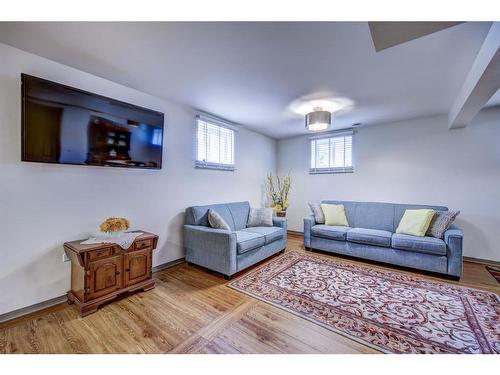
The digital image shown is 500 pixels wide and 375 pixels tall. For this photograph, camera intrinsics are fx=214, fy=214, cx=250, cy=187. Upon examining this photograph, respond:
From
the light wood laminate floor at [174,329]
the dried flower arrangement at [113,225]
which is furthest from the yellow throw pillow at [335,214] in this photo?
the dried flower arrangement at [113,225]

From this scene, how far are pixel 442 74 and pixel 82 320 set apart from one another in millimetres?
4327

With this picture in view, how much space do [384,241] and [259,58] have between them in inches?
119

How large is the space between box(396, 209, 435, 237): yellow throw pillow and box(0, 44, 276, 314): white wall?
3.39 metres

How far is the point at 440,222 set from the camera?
304 cm

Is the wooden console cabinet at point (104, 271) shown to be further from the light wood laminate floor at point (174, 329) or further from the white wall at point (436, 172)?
the white wall at point (436, 172)

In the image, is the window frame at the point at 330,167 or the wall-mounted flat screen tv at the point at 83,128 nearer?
the wall-mounted flat screen tv at the point at 83,128

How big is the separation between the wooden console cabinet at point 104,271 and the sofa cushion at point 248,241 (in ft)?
3.60

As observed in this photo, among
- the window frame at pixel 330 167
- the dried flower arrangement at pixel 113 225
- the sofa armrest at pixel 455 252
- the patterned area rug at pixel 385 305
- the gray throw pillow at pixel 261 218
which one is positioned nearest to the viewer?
the patterned area rug at pixel 385 305

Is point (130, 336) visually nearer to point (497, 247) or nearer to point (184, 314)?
point (184, 314)

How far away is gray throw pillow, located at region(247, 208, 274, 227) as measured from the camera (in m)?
3.87

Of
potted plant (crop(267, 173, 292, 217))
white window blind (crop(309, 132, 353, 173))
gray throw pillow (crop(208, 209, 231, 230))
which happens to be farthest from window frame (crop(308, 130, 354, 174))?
gray throw pillow (crop(208, 209, 231, 230))

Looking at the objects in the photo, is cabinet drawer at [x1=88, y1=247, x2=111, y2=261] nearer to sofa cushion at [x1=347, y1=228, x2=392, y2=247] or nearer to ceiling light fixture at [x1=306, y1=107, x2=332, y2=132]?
ceiling light fixture at [x1=306, y1=107, x2=332, y2=132]

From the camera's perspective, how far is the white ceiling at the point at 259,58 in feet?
5.38

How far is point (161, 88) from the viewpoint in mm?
2729
